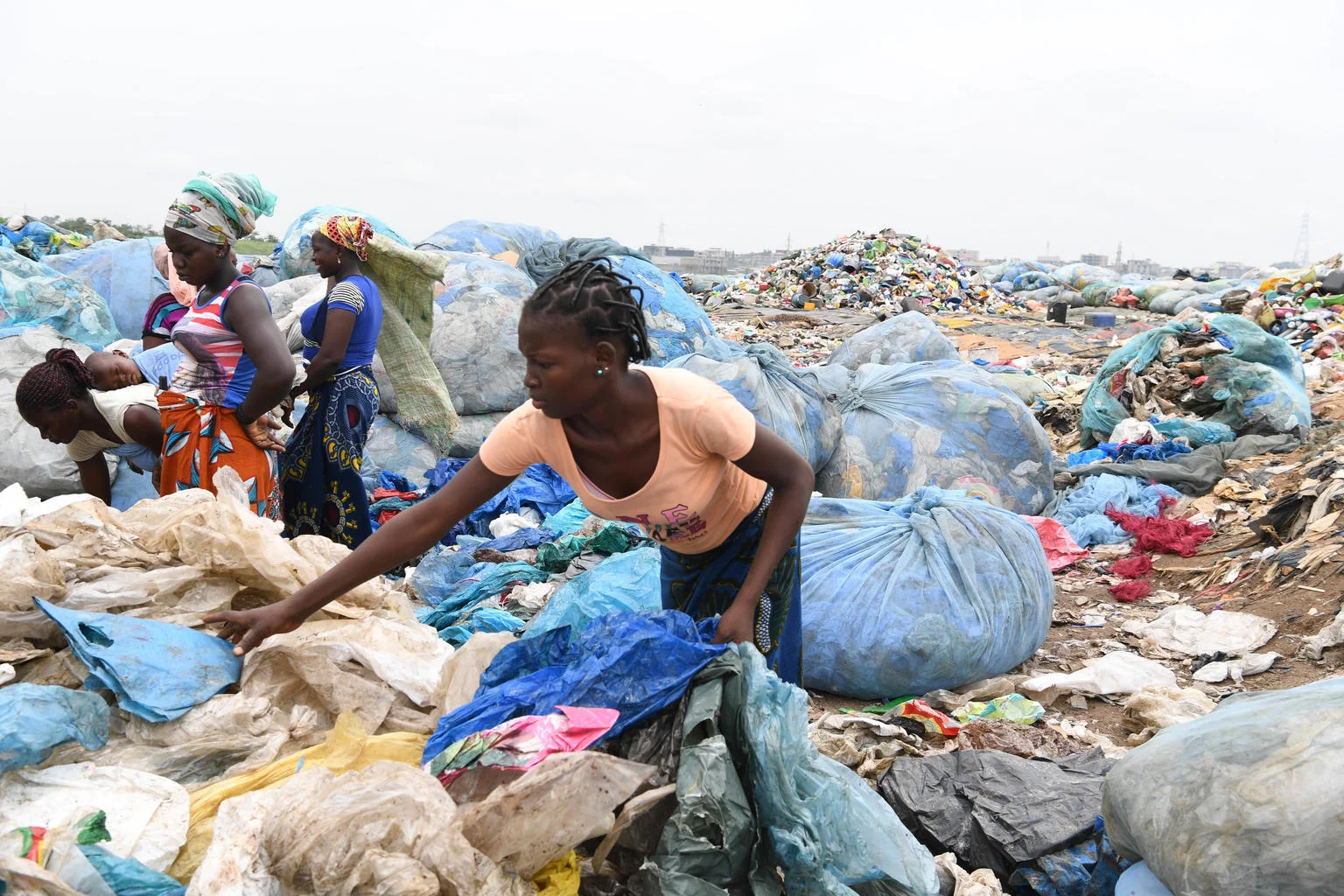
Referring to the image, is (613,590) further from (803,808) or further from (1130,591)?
(1130,591)

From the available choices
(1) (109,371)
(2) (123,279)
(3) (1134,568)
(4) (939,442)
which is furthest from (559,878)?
(2) (123,279)

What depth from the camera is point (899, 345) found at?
20.8ft

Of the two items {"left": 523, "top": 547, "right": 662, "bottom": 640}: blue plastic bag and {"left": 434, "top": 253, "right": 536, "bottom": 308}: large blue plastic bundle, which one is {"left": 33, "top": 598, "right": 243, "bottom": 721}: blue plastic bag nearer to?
{"left": 523, "top": 547, "right": 662, "bottom": 640}: blue plastic bag

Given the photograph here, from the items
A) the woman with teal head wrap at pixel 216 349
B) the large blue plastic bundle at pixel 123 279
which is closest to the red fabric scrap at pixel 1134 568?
the woman with teal head wrap at pixel 216 349

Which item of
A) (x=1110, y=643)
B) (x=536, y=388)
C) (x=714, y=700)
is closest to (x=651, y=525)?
(x=536, y=388)

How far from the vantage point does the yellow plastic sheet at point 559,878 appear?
1.38 meters

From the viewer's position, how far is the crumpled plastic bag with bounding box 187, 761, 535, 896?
1280mm

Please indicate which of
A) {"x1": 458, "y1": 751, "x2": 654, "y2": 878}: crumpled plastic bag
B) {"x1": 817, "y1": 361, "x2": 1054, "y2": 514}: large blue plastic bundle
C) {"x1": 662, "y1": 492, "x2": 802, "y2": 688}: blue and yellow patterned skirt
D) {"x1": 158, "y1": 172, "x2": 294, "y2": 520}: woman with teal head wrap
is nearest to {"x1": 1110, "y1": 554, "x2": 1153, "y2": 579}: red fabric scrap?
{"x1": 817, "y1": 361, "x2": 1054, "y2": 514}: large blue plastic bundle

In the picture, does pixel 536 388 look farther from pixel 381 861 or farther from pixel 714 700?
pixel 381 861

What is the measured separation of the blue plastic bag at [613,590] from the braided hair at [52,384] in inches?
56.4

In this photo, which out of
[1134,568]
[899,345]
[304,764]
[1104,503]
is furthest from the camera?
[899,345]

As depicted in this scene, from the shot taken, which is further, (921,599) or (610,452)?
(921,599)

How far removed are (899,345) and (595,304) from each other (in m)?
4.85

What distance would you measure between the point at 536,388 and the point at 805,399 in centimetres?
316
